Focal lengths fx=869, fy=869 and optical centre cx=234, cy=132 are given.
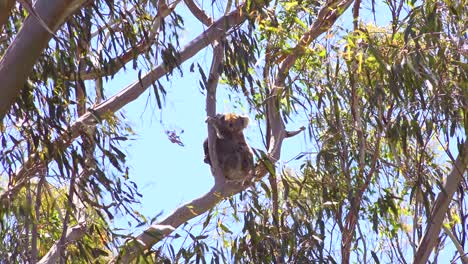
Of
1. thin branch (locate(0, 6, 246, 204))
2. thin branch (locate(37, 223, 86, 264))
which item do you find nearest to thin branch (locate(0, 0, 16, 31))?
thin branch (locate(0, 6, 246, 204))

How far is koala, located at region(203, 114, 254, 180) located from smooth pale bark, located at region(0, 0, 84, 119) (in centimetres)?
209

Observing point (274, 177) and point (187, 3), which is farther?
point (187, 3)

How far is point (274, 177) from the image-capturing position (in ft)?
16.3

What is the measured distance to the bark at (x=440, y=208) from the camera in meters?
4.84

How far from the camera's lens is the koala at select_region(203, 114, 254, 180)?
5868 mm

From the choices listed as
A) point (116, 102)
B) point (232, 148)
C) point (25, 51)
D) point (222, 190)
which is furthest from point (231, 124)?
point (25, 51)

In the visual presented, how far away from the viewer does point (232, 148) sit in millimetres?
7059

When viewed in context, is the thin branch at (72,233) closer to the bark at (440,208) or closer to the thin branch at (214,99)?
the thin branch at (214,99)

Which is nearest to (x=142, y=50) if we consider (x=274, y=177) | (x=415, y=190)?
(x=274, y=177)

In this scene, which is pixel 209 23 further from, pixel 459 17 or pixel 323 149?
pixel 459 17

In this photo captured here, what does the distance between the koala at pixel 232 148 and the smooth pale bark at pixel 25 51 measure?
6.86ft

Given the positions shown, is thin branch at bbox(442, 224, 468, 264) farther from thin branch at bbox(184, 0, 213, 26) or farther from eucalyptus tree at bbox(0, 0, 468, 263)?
thin branch at bbox(184, 0, 213, 26)

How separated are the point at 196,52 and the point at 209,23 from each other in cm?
23

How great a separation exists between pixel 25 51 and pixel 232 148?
3.66 metres
